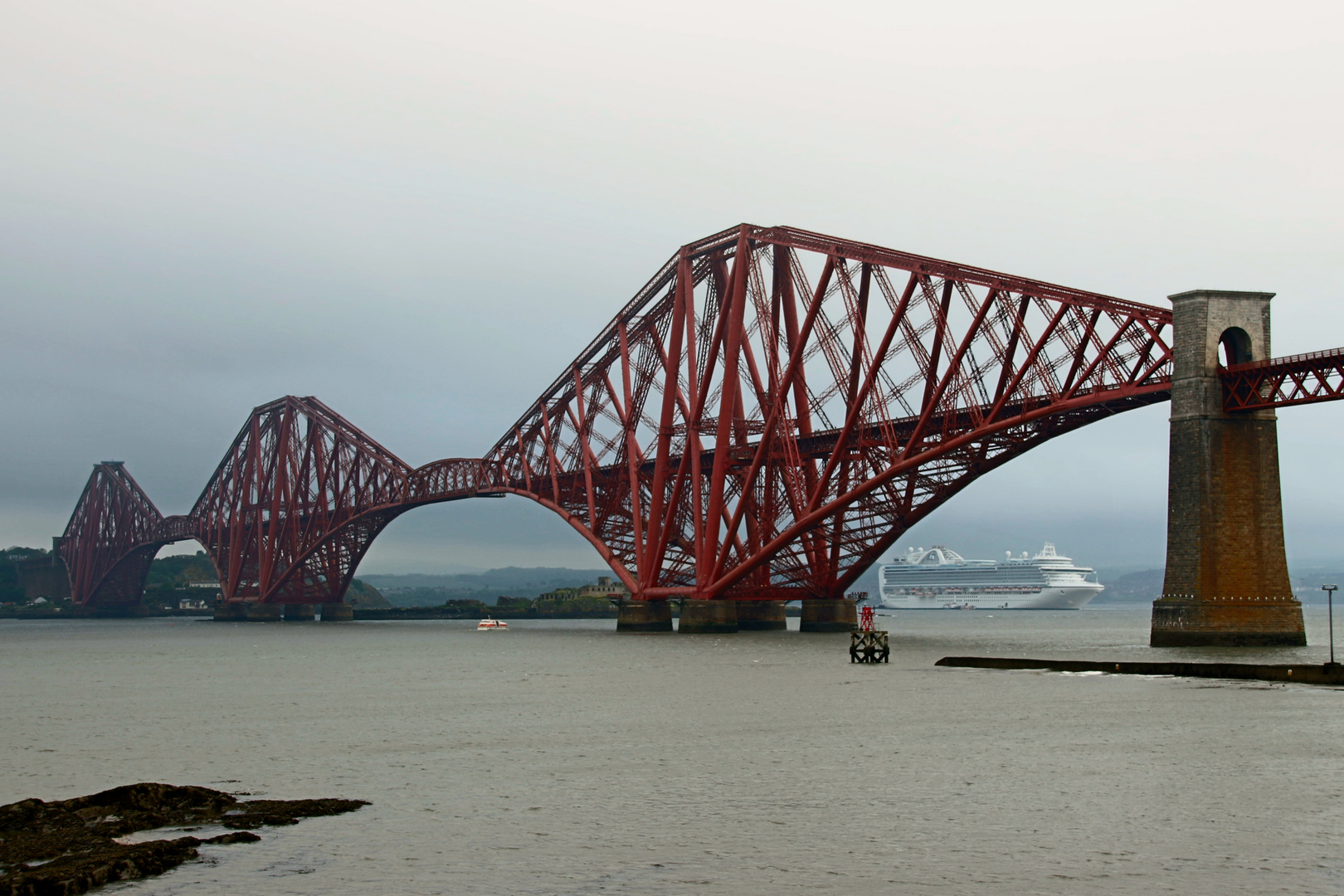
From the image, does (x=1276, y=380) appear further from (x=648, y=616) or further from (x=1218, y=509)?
(x=648, y=616)

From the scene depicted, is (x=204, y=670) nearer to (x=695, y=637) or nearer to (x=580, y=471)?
(x=695, y=637)

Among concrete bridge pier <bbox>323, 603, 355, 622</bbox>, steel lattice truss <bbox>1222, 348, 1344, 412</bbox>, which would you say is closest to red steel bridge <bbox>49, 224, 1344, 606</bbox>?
steel lattice truss <bbox>1222, 348, 1344, 412</bbox>

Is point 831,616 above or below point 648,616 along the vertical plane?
above

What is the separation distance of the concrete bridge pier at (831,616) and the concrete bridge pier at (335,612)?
92.6 meters


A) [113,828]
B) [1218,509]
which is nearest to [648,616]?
[1218,509]

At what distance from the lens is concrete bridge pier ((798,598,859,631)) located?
90.4m

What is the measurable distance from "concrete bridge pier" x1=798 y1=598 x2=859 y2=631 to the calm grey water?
125 ft

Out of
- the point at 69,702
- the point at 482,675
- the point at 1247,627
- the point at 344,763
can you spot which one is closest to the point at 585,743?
the point at 344,763

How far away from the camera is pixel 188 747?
2983cm

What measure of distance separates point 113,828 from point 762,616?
76.8 m

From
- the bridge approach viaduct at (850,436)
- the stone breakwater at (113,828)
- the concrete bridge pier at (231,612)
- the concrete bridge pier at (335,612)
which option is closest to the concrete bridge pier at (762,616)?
the bridge approach viaduct at (850,436)

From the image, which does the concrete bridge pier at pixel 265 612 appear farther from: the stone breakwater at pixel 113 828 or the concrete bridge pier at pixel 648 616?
the stone breakwater at pixel 113 828

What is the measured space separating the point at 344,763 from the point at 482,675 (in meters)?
29.2

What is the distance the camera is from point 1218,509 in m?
52.0
